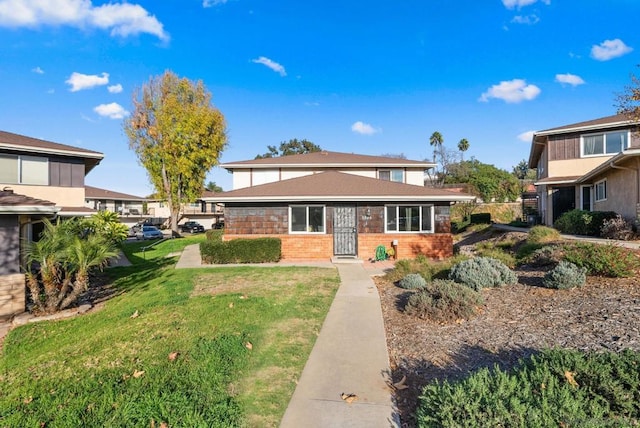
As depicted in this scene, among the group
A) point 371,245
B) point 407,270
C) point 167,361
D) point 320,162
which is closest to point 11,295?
point 167,361

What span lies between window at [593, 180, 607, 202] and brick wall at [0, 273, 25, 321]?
22895 millimetres

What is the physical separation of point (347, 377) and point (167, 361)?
8.17ft

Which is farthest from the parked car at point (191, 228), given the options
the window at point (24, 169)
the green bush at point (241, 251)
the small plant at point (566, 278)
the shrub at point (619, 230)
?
the small plant at point (566, 278)

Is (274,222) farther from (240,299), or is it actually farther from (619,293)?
(619,293)

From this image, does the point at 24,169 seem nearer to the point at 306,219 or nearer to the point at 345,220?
the point at 306,219

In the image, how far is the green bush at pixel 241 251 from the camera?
43.8 ft

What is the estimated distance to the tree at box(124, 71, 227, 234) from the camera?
1142 inches

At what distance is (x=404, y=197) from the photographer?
46.0ft

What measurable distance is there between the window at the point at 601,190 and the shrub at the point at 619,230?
4213 millimetres

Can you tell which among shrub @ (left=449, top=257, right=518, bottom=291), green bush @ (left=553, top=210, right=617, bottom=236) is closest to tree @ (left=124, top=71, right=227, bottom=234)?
shrub @ (left=449, top=257, right=518, bottom=291)

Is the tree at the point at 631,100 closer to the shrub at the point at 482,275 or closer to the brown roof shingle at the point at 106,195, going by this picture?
the shrub at the point at 482,275

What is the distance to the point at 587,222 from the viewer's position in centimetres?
1408

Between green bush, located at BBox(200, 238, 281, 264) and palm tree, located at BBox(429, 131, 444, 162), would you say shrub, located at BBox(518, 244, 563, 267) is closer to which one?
green bush, located at BBox(200, 238, 281, 264)

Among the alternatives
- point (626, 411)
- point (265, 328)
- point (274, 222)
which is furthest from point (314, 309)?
point (274, 222)
